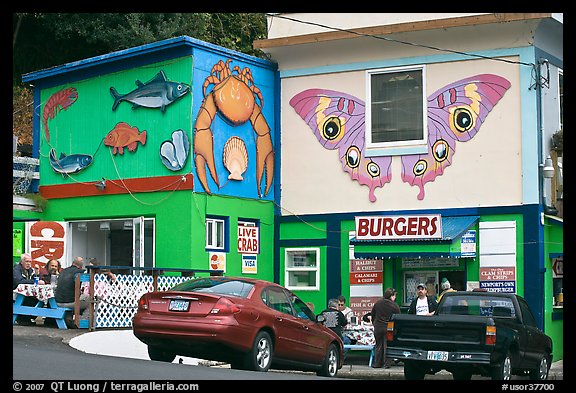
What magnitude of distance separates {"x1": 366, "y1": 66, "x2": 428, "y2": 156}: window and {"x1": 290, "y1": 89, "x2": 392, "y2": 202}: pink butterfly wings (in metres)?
0.24

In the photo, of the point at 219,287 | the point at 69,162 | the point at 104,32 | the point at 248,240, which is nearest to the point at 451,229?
the point at 248,240

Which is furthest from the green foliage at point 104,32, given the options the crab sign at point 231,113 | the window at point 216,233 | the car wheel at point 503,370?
the car wheel at point 503,370

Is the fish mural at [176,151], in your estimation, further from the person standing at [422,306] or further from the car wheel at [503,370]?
the car wheel at [503,370]

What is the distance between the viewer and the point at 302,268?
85.1 feet

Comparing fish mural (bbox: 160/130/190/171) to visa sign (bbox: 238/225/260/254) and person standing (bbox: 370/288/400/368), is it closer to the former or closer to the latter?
visa sign (bbox: 238/225/260/254)

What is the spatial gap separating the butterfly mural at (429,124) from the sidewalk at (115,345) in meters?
5.18

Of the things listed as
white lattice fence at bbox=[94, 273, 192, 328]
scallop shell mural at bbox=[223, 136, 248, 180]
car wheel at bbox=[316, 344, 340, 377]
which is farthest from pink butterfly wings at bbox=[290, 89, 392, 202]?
car wheel at bbox=[316, 344, 340, 377]

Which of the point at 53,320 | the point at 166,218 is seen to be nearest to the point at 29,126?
the point at 166,218

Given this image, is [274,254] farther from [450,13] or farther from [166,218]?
[450,13]

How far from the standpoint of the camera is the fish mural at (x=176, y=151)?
24.0 metres

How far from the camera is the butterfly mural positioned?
2411 cm

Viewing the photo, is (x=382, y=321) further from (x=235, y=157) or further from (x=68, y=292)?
(x=68, y=292)

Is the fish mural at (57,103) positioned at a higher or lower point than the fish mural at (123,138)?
higher

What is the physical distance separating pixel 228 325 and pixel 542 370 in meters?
6.75
